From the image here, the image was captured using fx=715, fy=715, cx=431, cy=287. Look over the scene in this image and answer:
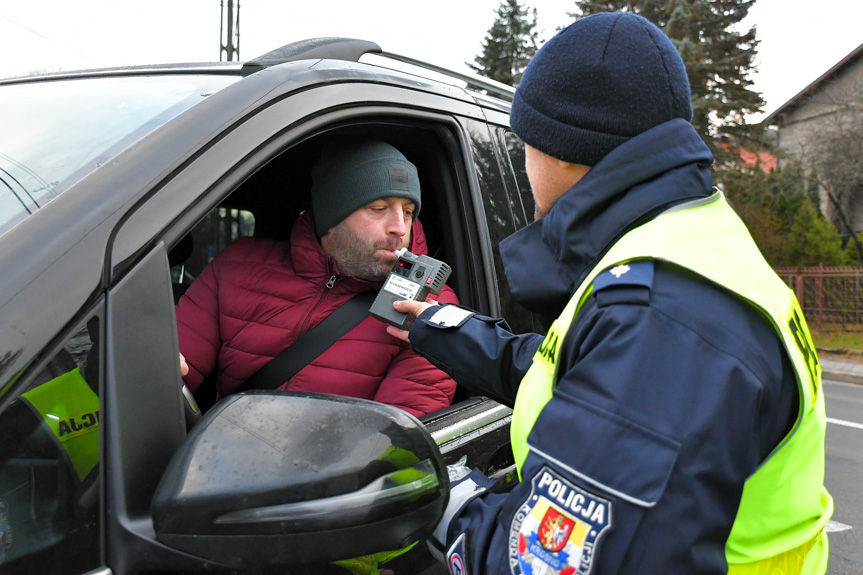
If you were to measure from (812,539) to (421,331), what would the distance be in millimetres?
865

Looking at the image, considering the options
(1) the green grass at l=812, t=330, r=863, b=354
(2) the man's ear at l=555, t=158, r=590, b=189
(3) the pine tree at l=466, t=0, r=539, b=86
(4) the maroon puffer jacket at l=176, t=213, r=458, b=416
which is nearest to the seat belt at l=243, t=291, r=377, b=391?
(4) the maroon puffer jacket at l=176, t=213, r=458, b=416

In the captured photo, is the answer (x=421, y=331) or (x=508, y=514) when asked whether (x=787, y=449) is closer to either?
(x=508, y=514)

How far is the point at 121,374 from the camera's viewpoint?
984mm

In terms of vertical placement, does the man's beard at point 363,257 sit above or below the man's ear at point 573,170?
below

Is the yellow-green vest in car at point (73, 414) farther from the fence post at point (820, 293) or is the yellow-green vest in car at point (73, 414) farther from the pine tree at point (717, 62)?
→ the pine tree at point (717, 62)

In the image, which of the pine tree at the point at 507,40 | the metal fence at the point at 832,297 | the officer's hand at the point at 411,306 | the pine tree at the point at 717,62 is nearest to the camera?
the officer's hand at the point at 411,306

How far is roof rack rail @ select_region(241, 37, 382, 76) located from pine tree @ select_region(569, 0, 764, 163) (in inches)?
757

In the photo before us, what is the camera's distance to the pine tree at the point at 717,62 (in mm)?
19250

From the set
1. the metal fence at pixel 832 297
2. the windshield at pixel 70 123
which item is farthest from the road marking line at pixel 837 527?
the metal fence at pixel 832 297

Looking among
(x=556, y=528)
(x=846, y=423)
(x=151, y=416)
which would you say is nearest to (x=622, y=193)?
(x=556, y=528)

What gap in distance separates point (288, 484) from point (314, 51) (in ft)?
3.40

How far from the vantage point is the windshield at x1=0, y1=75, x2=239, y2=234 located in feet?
3.85

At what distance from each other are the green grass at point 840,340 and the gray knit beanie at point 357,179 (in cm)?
1413

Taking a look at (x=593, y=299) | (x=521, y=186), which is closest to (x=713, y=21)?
(x=521, y=186)
